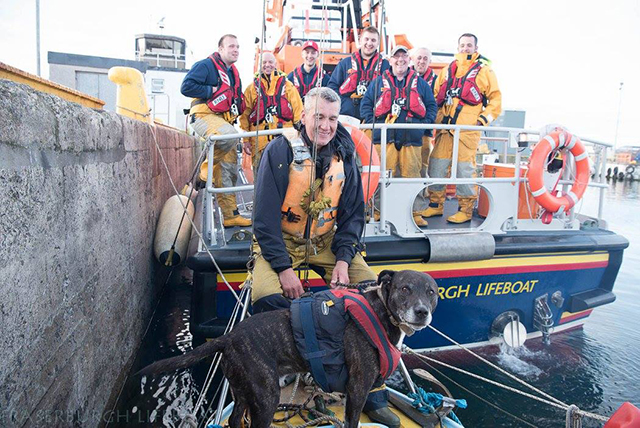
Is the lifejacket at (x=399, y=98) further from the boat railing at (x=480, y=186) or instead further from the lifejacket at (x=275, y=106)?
the lifejacket at (x=275, y=106)

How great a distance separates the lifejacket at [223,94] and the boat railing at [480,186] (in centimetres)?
94

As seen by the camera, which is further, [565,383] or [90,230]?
[565,383]

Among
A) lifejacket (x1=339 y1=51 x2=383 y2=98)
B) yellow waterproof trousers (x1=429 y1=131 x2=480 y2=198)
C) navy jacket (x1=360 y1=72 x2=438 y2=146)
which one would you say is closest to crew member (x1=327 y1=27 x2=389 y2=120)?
lifejacket (x1=339 y1=51 x2=383 y2=98)

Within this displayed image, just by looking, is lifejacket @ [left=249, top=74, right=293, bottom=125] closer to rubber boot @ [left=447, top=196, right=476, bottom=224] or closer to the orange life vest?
rubber boot @ [left=447, top=196, right=476, bottom=224]

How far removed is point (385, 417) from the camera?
8.67 feet

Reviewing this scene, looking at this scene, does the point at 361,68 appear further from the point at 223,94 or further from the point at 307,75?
the point at 223,94

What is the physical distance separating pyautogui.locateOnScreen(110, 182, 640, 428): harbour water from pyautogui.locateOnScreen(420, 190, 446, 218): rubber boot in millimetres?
1766

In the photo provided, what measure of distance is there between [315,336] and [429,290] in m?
0.59

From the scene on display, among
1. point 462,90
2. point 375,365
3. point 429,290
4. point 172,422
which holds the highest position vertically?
point 462,90

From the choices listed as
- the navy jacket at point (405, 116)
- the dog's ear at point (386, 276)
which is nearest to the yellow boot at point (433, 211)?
the navy jacket at point (405, 116)

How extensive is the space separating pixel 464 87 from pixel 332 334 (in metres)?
4.27

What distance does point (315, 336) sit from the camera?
2.16 metres

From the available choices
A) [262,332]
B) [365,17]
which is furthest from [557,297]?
[365,17]

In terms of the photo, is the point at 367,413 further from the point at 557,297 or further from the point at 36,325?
the point at 557,297
